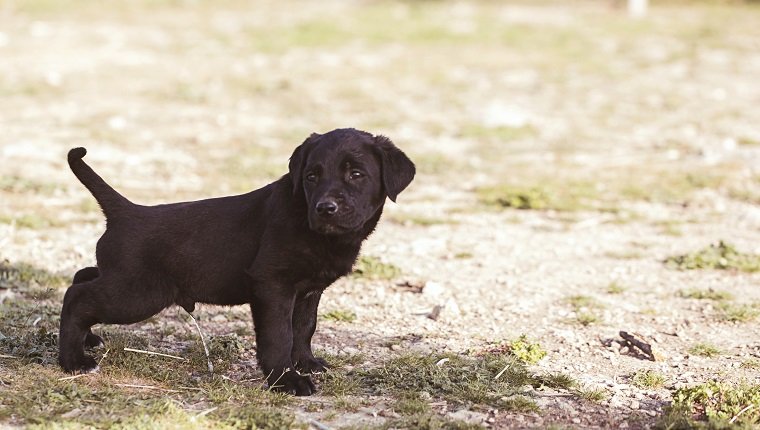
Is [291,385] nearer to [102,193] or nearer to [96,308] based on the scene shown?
[96,308]

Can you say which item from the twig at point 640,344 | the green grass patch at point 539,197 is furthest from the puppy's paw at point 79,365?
the green grass patch at point 539,197

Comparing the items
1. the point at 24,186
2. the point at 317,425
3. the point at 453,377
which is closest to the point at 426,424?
the point at 317,425

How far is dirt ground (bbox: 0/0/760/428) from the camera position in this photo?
639 centimetres

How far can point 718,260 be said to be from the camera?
809 cm

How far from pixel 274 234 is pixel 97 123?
365 inches

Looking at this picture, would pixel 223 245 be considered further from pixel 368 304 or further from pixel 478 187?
pixel 478 187

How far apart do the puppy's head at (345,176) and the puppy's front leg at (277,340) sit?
1.37 feet

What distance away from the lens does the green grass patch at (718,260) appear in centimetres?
799

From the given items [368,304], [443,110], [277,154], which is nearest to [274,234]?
[368,304]

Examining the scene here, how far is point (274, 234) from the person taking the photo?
497 cm

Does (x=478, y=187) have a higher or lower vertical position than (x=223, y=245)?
lower

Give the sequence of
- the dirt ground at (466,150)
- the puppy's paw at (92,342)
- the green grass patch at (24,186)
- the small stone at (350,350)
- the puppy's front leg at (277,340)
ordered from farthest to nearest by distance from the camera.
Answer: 1. the green grass patch at (24,186)
2. the dirt ground at (466,150)
3. the small stone at (350,350)
4. the puppy's paw at (92,342)
5. the puppy's front leg at (277,340)

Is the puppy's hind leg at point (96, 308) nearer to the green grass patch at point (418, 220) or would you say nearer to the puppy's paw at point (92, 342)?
the puppy's paw at point (92, 342)

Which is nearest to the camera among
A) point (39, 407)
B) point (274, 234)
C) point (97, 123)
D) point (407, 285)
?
point (39, 407)
